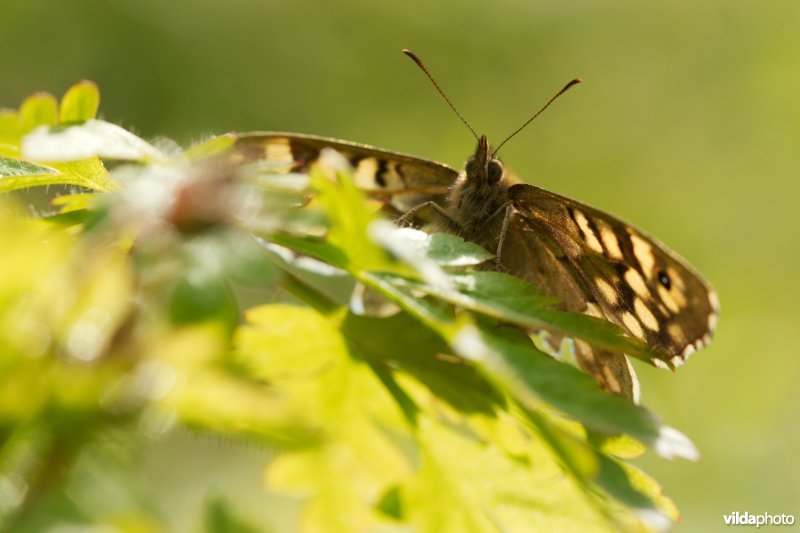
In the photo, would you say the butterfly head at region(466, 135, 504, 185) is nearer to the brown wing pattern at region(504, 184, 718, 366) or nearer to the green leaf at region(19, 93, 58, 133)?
the brown wing pattern at region(504, 184, 718, 366)

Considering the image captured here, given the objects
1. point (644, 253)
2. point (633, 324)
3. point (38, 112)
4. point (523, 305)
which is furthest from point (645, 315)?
point (38, 112)

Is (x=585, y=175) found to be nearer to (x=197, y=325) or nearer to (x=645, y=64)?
(x=645, y=64)

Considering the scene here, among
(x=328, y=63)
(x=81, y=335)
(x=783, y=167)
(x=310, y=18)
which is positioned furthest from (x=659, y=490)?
(x=310, y=18)

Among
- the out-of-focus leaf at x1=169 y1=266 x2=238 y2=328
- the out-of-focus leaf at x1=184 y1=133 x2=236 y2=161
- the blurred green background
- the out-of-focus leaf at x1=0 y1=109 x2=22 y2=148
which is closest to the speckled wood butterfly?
the out-of-focus leaf at x1=184 y1=133 x2=236 y2=161

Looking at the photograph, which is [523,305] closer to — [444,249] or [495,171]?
[444,249]

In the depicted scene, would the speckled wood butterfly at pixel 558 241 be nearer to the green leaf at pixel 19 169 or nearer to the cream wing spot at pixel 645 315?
the cream wing spot at pixel 645 315

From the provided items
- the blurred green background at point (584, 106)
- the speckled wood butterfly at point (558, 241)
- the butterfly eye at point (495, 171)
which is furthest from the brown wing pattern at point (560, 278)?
the blurred green background at point (584, 106)

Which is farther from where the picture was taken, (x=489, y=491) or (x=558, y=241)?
(x=558, y=241)
